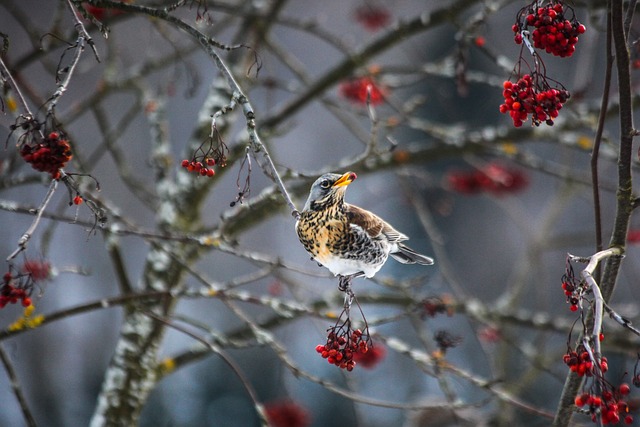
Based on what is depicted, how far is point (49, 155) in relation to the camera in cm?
157

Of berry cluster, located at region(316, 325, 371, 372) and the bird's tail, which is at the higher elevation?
the bird's tail

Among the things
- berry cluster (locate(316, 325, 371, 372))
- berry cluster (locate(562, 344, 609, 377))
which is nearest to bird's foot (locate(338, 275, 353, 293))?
berry cluster (locate(316, 325, 371, 372))

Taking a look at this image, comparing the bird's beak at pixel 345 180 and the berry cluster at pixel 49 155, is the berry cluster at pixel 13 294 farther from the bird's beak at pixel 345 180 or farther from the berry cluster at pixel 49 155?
the bird's beak at pixel 345 180

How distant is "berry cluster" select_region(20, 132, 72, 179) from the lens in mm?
1565

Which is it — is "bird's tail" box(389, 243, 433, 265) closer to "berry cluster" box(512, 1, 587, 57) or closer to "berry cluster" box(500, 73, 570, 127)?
"berry cluster" box(500, 73, 570, 127)

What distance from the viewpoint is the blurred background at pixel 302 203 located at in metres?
3.26

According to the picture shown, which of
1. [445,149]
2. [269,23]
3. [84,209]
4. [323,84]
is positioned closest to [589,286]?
[445,149]

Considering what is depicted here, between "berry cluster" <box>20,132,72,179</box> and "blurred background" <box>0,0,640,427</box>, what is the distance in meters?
0.21

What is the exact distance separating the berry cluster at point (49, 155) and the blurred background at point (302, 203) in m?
0.21

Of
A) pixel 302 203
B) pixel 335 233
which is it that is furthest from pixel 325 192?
pixel 302 203

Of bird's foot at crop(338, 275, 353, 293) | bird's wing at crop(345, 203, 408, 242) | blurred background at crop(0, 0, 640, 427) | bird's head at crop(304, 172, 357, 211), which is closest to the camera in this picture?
bird's foot at crop(338, 275, 353, 293)

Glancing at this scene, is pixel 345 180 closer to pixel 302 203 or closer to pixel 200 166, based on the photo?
pixel 200 166

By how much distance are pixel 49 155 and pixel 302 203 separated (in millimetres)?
2763

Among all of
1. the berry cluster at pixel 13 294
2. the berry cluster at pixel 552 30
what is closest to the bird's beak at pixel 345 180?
the berry cluster at pixel 552 30
